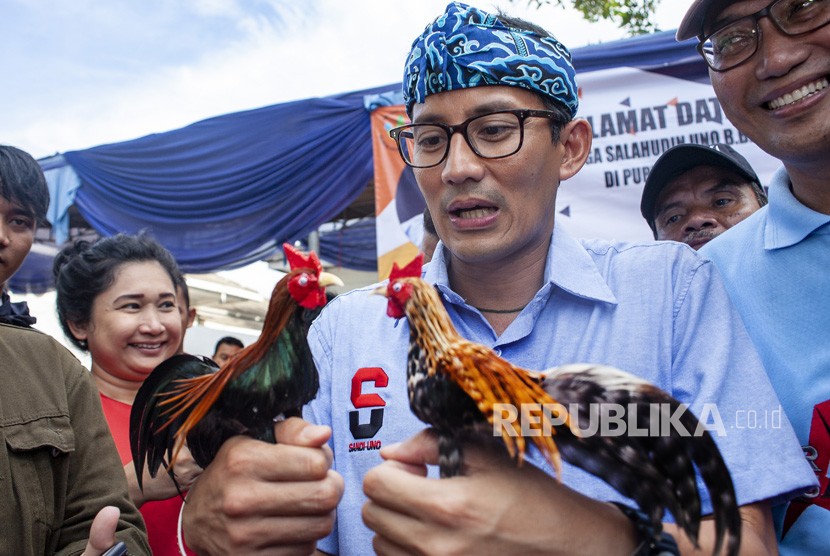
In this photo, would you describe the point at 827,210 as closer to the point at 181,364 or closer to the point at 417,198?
the point at 181,364

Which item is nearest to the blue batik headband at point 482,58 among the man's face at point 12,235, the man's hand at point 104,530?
the man's hand at point 104,530

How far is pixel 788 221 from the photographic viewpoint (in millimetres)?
1878

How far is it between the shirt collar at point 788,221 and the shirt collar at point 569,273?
62 centimetres

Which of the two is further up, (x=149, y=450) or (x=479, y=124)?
(x=479, y=124)

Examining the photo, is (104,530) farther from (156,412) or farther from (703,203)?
(703,203)

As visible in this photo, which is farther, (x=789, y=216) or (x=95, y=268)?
(x=95, y=268)

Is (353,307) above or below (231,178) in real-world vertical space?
below

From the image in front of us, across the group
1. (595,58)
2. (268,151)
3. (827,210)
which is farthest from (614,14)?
(827,210)

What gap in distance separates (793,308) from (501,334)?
819mm

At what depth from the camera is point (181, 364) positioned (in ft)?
5.15

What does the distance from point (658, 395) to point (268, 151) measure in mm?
5741

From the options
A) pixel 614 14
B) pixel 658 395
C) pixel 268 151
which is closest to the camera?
pixel 658 395

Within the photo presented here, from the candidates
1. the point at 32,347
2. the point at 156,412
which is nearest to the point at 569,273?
the point at 156,412

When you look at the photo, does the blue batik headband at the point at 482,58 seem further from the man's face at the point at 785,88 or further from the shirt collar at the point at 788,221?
the shirt collar at the point at 788,221
